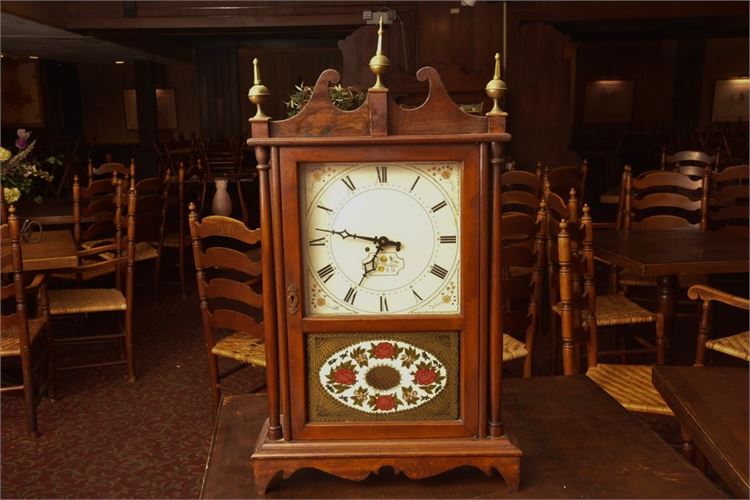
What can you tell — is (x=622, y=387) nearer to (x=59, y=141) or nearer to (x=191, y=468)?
(x=191, y=468)

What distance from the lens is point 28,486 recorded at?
2619mm

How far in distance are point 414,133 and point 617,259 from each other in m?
2.39

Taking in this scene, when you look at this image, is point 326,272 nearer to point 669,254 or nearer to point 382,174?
point 382,174

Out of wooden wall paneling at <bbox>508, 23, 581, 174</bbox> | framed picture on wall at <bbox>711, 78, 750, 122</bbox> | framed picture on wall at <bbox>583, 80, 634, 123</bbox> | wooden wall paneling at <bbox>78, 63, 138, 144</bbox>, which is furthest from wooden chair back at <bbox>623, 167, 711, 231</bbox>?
wooden wall paneling at <bbox>78, 63, 138, 144</bbox>

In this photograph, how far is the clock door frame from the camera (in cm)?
93

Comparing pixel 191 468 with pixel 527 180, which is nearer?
pixel 191 468

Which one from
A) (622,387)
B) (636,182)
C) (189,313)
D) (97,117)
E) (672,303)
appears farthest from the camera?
(97,117)

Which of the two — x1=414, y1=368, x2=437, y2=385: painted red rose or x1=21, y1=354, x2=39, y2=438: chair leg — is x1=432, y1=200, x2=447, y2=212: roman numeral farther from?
x1=21, y1=354, x2=39, y2=438: chair leg

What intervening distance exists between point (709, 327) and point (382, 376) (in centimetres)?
182

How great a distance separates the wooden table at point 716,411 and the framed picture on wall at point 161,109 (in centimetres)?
1455

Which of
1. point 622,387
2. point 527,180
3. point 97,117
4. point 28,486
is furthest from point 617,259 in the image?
point 97,117

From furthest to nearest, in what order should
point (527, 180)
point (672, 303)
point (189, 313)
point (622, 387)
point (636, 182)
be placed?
1. point (189, 313)
2. point (527, 180)
3. point (636, 182)
4. point (672, 303)
5. point (622, 387)

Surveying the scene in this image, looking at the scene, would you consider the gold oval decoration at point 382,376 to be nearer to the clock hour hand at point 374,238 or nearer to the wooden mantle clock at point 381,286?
the wooden mantle clock at point 381,286

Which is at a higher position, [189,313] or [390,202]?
[390,202]
